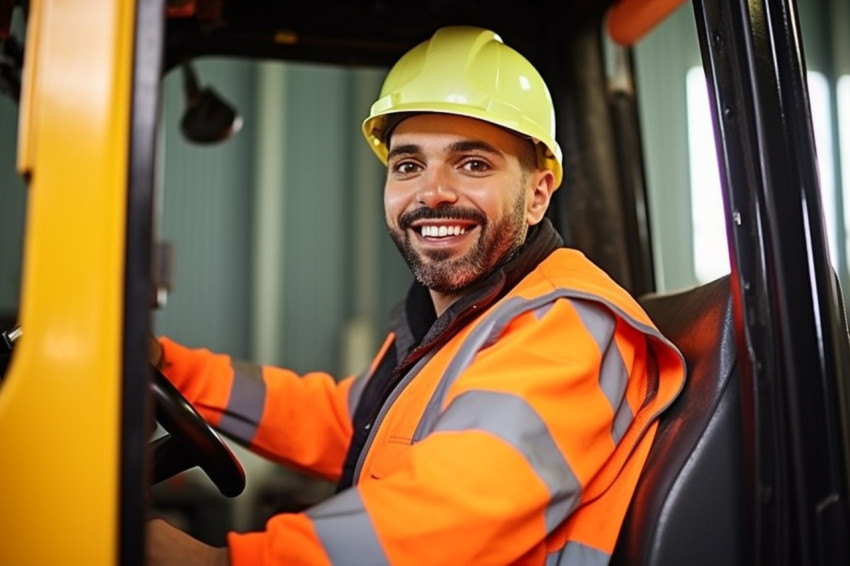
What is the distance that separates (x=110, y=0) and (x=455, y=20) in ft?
4.72

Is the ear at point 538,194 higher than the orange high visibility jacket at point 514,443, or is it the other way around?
the ear at point 538,194

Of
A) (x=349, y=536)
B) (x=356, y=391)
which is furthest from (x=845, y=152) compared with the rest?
(x=349, y=536)

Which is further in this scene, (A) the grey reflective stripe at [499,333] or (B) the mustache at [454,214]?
(B) the mustache at [454,214]

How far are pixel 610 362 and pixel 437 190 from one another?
1.69ft

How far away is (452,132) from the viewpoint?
76.7 inches

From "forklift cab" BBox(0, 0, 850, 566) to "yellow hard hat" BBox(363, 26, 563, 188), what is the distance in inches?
17.3

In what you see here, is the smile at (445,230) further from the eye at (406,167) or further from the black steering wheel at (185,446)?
→ the black steering wheel at (185,446)

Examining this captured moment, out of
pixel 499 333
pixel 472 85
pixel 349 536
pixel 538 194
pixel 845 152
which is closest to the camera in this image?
pixel 349 536

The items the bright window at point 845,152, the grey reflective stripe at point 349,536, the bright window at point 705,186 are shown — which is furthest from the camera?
the bright window at point 845,152

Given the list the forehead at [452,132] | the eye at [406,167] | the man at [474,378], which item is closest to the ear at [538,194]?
the man at [474,378]

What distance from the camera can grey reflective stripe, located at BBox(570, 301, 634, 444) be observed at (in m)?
1.64

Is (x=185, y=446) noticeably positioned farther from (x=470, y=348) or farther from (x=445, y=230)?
(x=445, y=230)

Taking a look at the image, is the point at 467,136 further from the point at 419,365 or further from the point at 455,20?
the point at 455,20

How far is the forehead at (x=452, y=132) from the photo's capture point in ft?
6.39
